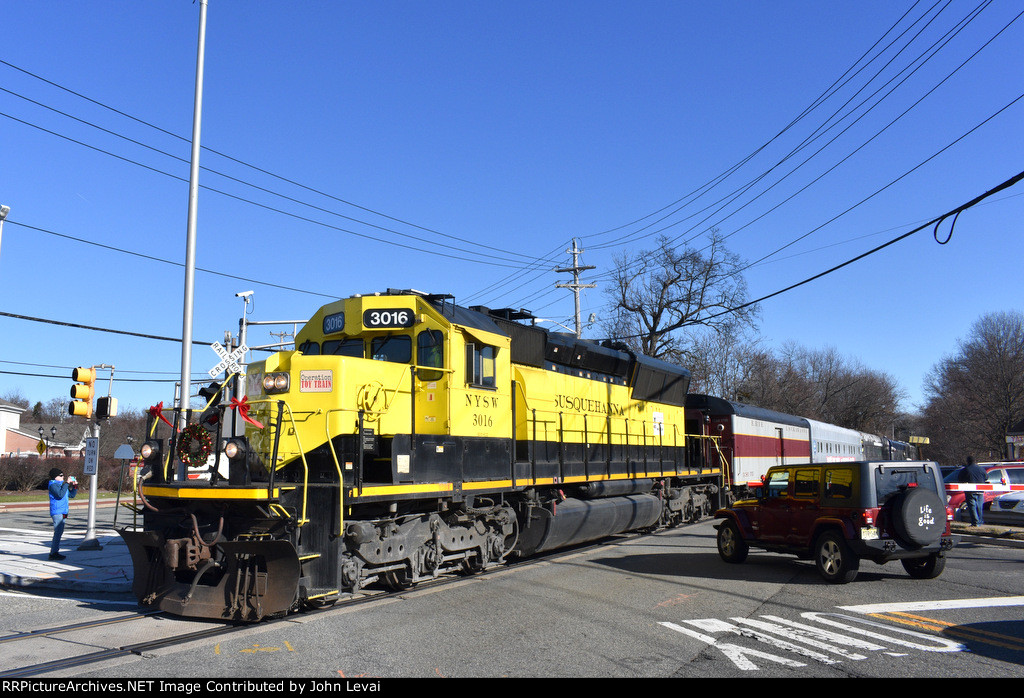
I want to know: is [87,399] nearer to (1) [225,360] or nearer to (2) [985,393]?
(1) [225,360]

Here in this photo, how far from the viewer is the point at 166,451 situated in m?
8.84

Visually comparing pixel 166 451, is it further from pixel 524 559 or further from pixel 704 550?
pixel 704 550

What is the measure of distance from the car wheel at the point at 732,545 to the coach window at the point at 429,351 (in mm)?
6317

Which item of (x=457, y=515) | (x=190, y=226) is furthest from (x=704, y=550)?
(x=190, y=226)

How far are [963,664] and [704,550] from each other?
8107mm

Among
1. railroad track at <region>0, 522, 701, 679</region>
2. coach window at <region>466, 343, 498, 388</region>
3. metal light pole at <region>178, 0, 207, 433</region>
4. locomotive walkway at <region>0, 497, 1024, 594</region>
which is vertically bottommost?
locomotive walkway at <region>0, 497, 1024, 594</region>

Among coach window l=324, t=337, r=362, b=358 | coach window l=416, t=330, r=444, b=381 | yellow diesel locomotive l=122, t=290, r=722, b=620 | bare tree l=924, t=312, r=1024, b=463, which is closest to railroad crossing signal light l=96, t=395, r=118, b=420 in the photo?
yellow diesel locomotive l=122, t=290, r=722, b=620

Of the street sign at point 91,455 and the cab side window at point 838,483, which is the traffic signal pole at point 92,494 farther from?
the cab side window at point 838,483

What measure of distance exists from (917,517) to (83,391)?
14846 millimetres

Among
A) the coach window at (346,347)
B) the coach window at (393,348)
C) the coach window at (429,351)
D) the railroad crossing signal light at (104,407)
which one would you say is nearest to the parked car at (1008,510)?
the coach window at (429,351)

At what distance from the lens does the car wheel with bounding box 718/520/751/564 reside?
493 inches

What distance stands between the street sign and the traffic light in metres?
1.00

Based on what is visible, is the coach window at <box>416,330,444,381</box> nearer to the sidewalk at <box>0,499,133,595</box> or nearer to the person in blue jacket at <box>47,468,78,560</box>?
the sidewalk at <box>0,499,133,595</box>

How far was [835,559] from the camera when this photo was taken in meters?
10.5
